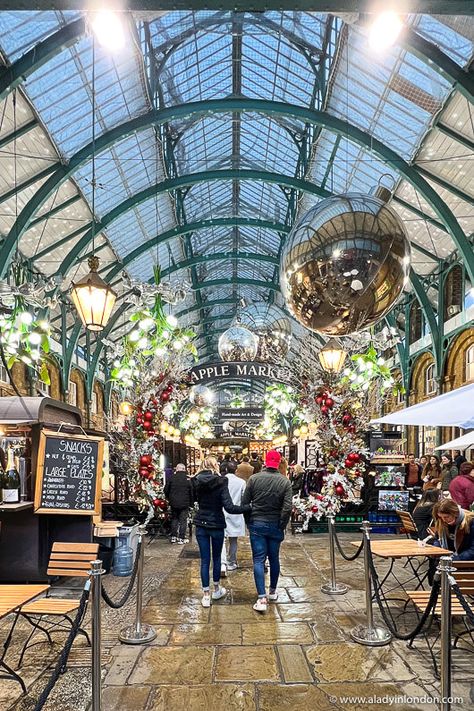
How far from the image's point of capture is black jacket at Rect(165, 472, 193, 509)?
34.6ft

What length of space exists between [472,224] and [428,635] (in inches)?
466

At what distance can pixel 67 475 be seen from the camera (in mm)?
7234

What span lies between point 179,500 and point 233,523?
2.73 meters

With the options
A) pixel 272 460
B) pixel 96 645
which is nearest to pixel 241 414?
pixel 272 460

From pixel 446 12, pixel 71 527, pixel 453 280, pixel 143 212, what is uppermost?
pixel 143 212

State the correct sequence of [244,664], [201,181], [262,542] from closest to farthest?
[244,664] < [262,542] < [201,181]

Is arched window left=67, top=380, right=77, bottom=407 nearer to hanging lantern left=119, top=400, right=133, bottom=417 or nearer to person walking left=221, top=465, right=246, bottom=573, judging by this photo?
hanging lantern left=119, top=400, right=133, bottom=417

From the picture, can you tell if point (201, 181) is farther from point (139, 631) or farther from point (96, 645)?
point (96, 645)

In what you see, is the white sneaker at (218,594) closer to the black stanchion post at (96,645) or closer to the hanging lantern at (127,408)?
A: the black stanchion post at (96,645)

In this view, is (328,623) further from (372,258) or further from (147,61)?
(147,61)

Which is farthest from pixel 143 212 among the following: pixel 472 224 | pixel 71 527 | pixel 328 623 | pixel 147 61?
pixel 328 623

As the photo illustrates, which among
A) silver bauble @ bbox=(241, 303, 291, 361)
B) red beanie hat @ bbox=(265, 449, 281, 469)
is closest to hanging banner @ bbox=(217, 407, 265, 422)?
silver bauble @ bbox=(241, 303, 291, 361)

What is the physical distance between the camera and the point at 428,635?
537cm

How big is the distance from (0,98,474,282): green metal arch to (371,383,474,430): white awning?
613 centimetres
